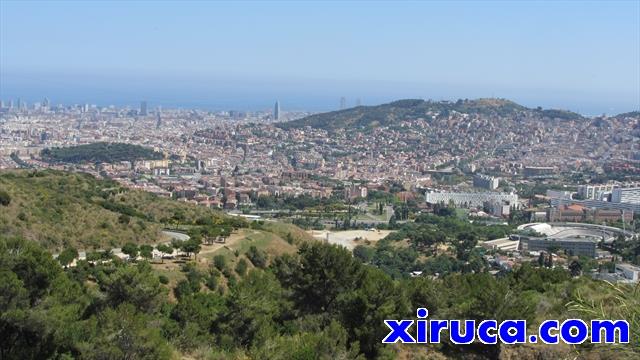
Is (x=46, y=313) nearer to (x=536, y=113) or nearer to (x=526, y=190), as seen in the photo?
(x=526, y=190)

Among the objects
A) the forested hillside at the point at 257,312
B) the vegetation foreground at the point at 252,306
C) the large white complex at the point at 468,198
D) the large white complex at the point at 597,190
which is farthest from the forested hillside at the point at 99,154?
the forested hillside at the point at 257,312

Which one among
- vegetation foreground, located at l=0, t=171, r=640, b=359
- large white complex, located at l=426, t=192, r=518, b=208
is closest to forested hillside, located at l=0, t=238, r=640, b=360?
vegetation foreground, located at l=0, t=171, r=640, b=359

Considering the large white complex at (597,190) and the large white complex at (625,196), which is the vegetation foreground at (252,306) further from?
the large white complex at (597,190)

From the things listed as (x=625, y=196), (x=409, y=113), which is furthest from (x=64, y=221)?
(x=409, y=113)

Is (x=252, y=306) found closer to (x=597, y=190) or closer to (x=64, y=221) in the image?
(x=64, y=221)

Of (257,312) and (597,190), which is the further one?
(597,190)

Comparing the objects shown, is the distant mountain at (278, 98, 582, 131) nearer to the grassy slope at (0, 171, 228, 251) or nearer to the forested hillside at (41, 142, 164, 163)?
the forested hillside at (41, 142, 164, 163)

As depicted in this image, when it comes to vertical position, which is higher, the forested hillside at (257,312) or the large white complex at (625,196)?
the forested hillside at (257,312)

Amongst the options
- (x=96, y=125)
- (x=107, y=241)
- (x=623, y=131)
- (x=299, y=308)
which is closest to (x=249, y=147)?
(x=96, y=125)

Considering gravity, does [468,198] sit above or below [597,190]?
below
